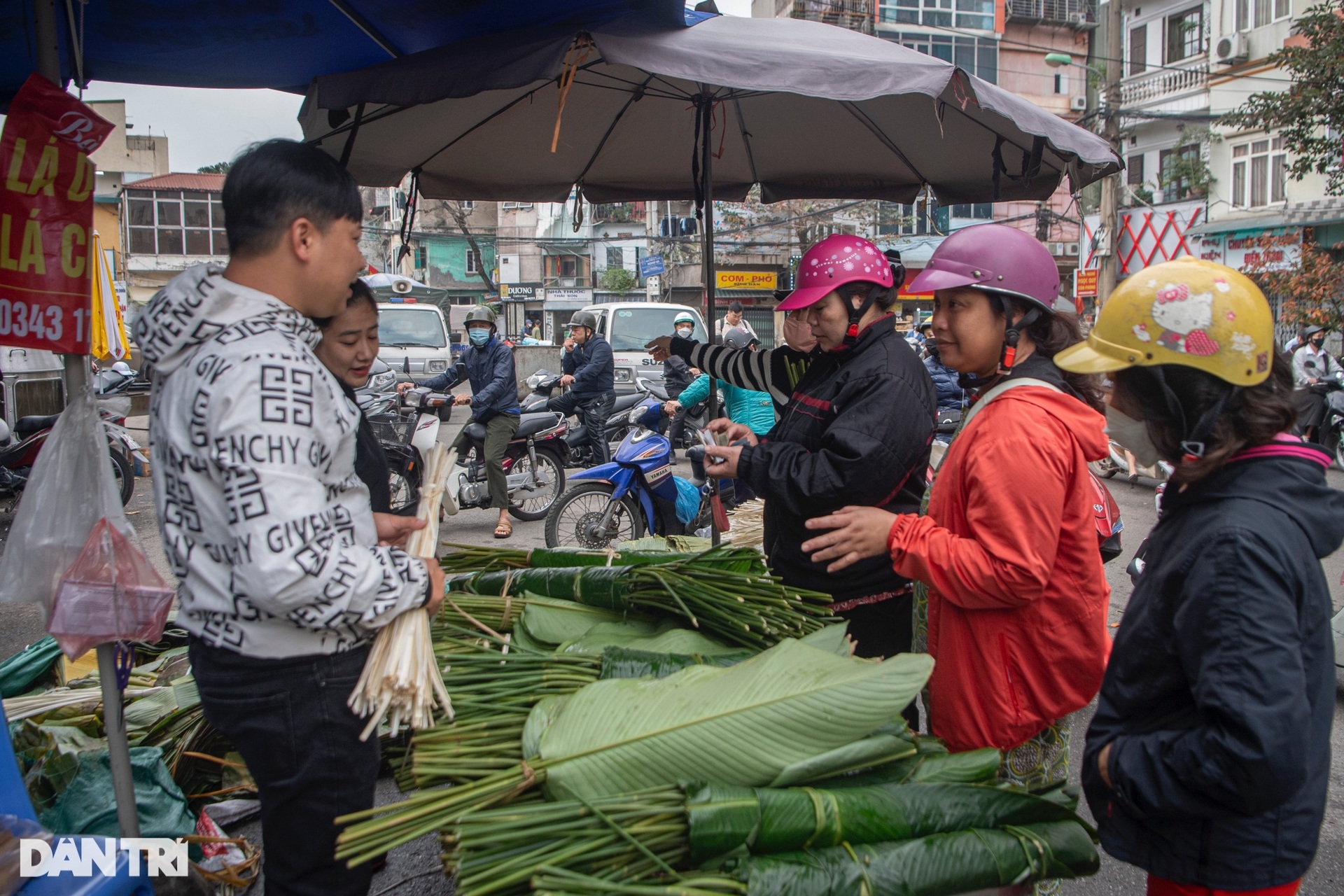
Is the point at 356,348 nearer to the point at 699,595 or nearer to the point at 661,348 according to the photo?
the point at 699,595

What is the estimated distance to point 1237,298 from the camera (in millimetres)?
1364

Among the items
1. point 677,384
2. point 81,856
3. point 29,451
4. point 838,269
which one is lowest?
point 81,856

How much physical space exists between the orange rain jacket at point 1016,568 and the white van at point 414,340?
41.3 ft

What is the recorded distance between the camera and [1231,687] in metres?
1.26

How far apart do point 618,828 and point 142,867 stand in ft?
4.15

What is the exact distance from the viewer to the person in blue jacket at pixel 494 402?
7.49 metres

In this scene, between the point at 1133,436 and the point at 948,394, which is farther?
the point at 948,394

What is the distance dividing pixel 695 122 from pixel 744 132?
227mm

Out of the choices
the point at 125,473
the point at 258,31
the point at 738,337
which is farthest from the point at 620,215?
the point at 258,31

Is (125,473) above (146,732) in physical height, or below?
above

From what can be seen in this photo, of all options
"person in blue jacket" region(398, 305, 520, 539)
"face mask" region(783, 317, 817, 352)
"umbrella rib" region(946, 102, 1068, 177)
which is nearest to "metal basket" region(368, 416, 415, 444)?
"person in blue jacket" region(398, 305, 520, 539)

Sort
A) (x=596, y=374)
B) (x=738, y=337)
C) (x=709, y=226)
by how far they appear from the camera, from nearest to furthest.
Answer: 1. (x=709, y=226)
2. (x=596, y=374)
3. (x=738, y=337)

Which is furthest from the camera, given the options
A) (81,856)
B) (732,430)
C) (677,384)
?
(677,384)

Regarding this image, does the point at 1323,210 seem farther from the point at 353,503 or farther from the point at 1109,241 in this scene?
the point at 353,503
